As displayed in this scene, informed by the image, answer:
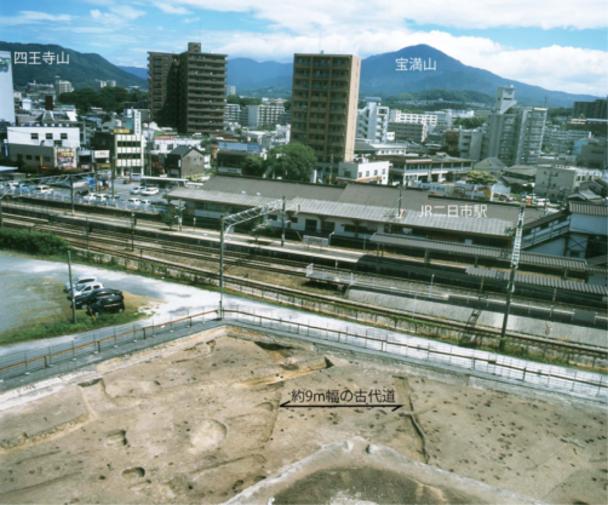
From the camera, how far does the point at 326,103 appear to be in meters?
74.6

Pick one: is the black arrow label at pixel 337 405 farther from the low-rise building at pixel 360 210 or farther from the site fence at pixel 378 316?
the low-rise building at pixel 360 210

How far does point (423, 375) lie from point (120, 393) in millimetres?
11417

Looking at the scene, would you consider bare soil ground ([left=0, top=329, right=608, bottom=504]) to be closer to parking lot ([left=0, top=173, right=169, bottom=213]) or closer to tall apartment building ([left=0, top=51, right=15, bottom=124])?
parking lot ([left=0, top=173, right=169, bottom=213])

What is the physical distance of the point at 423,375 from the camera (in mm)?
20078

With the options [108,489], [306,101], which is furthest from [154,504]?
[306,101]

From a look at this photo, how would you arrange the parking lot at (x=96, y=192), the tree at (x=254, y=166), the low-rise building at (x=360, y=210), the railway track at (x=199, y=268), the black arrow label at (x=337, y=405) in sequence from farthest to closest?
1. the tree at (x=254, y=166)
2. the parking lot at (x=96, y=192)
3. the low-rise building at (x=360, y=210)
4. the railway track at (x=199, y=268)
5. the black arrow label at (x=337, y=405)

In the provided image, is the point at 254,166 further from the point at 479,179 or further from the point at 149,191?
the point at 479,179

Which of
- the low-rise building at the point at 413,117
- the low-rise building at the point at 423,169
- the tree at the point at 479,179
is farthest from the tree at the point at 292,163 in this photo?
the low-rise building at the point at 413,117

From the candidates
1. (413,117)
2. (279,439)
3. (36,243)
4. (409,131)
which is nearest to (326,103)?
(36,243)

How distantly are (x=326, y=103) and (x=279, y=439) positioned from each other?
65.5 m

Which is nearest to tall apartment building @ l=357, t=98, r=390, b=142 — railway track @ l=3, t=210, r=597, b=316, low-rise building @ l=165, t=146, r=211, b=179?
low-rise building @ l=165, t=146, r=211, b=179

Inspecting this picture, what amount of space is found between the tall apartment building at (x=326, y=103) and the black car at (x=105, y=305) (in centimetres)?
5350

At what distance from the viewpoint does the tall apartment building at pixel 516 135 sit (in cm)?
9512

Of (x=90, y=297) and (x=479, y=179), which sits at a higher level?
(x=479, y=179)
